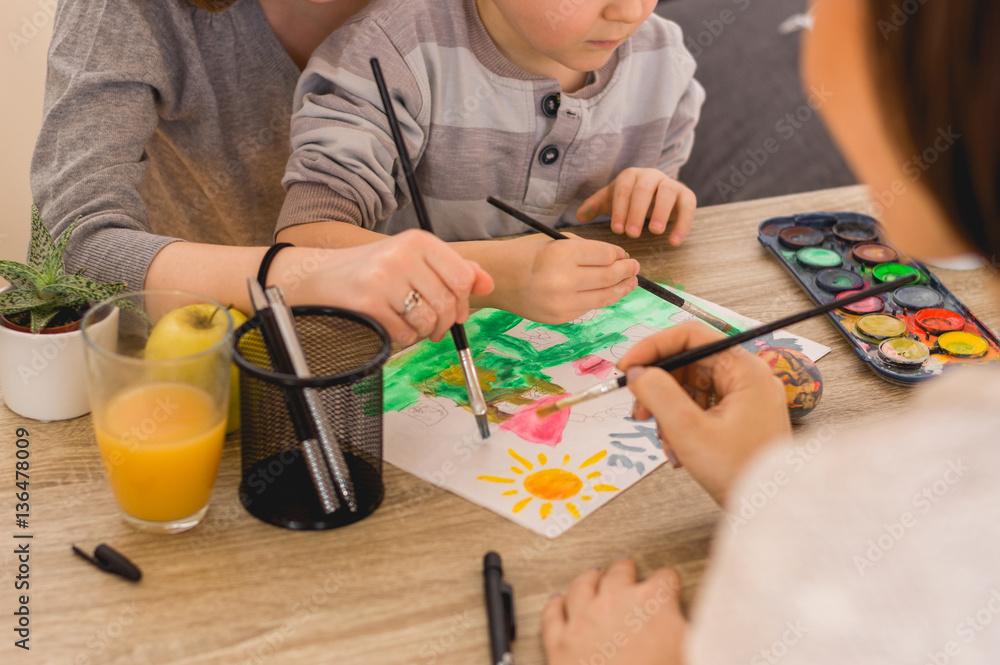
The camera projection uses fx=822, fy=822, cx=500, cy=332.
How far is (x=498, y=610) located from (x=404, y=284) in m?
0.29

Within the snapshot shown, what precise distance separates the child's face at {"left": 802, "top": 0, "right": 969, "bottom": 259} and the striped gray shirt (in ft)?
1.73

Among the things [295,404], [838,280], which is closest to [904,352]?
[838,280]

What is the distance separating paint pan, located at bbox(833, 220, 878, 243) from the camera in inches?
39.8

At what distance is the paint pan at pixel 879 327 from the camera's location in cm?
84

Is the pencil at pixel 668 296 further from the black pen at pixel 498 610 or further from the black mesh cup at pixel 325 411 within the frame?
the black pen at pixel 498 610

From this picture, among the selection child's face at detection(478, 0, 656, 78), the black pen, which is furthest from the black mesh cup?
child's face at detection(478, 0, 656, 78)

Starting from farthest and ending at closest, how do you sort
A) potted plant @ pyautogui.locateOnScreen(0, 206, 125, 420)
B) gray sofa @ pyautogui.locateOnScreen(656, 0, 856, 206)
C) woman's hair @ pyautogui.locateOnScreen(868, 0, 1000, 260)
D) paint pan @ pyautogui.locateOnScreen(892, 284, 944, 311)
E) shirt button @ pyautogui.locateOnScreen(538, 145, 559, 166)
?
gray sofa @ pyautogui.locateOnScreen(656, 0, 856, 206), shirt button @ pyautogui.locateOnScreen(538, 145, 559, 166), paint pan @ pyautogui.locateOnScreen(892, 284, 944, 311), potted plant @ pyautogui.locateOnScreen(0, 206, 125, 420), woman's hair @ pyautogui.locateOnScreen(868, 0, 1000, 260)

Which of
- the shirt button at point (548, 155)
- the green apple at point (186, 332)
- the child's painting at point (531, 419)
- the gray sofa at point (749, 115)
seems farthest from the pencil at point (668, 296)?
the gray sofa at point (749, 115)

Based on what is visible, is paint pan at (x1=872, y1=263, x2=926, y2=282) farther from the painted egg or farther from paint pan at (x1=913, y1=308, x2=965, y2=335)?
the painted egg

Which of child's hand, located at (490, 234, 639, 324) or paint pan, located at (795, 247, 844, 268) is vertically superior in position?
Answer: child's hand, located at (490, 234, 639, 324)

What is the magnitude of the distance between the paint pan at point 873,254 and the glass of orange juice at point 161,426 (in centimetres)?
73

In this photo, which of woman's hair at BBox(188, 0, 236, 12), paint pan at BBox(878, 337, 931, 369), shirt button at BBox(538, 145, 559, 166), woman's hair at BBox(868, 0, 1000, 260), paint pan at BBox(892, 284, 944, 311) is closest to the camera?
woman's hair at BBox(868, 0, 1000, 260)

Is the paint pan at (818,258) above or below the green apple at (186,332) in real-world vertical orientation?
below

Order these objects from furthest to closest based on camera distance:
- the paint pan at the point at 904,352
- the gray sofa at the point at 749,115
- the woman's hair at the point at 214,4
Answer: the gray sofa at the point at 749,115 → the woman's hair at the point at 214,4 → the paint pan at the point at 904,352
